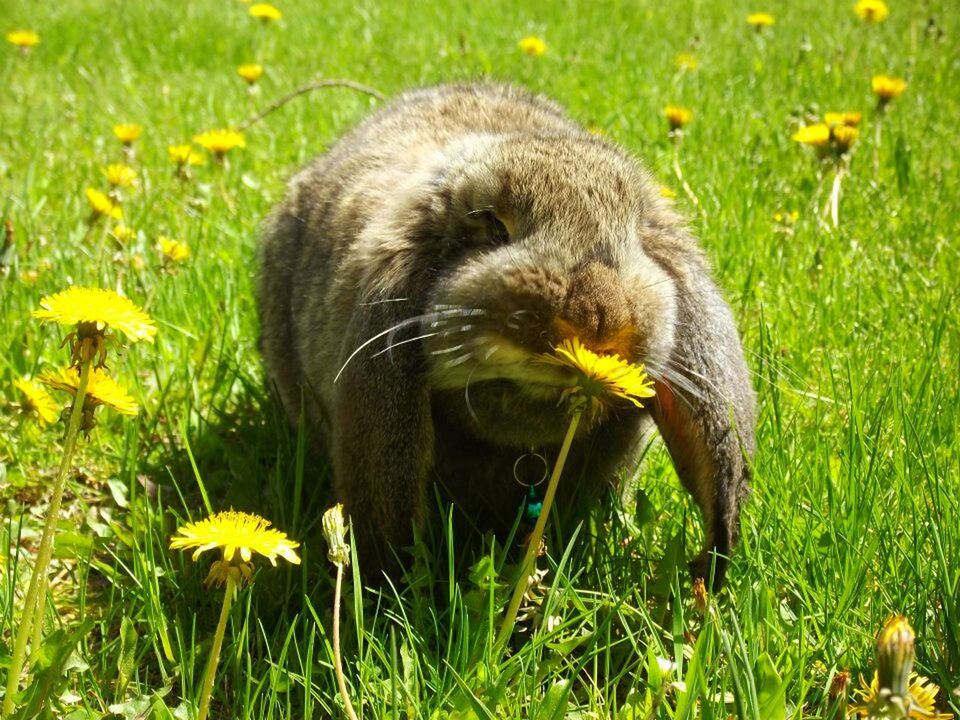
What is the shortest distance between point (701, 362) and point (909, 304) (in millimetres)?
1667

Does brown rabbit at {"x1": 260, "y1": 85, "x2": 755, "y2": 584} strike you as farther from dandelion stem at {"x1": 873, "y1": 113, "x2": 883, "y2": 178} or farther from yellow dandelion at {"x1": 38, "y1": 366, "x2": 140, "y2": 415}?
dandelion stem at {"x1": 873, "y1": 113, "x2": 883, "y2": 178}

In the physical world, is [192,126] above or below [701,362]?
below

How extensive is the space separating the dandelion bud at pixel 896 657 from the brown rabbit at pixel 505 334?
768 millimetres

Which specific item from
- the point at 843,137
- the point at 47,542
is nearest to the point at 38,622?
the point at 47,542

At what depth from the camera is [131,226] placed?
177 inches

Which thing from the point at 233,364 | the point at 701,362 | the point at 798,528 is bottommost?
the point at 233,364

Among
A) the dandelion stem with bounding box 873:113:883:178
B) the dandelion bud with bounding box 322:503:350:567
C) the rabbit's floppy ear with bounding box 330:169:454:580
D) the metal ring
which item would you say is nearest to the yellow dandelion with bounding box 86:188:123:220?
the rabbit's floppy ear with bounding box 330:169:454:580

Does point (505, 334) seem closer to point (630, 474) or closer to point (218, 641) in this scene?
point (218, 641)

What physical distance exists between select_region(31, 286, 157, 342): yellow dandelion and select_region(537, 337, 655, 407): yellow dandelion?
713mm

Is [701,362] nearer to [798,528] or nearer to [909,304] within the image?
[798,528]

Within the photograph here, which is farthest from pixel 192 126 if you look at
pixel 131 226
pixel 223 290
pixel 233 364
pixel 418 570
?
pixel 418 570

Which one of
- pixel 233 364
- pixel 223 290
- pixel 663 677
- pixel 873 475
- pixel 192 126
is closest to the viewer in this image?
pixel 663 677

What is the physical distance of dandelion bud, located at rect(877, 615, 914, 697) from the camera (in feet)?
4.92

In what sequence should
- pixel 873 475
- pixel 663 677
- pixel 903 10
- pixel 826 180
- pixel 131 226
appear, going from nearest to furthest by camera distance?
pixel 663 677
pixel 873 475
pixel 131 226
pixel 826 180
pixel 903 10
